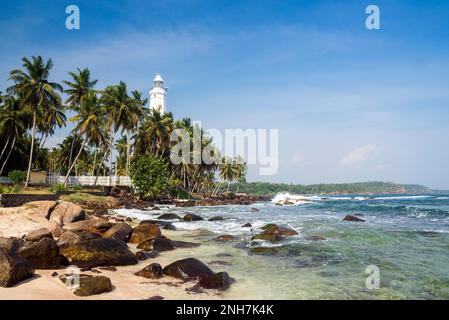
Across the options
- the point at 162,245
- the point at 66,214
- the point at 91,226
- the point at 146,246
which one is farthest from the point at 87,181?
the point at 162,245

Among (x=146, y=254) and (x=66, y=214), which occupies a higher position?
(x=66, y=214)

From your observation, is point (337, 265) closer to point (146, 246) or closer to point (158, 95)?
point (146, 246)

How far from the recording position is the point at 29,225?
574 inches

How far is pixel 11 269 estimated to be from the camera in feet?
24.4

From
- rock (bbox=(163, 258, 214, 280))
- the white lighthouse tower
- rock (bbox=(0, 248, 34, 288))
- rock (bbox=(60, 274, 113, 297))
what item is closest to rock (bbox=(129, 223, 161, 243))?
rock (bbox=(163, 258, 214, 280))

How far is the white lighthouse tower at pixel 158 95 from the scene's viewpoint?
81562mm

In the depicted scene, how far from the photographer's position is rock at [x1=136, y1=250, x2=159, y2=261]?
1165 centimetres

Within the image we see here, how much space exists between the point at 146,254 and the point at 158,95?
241 feet

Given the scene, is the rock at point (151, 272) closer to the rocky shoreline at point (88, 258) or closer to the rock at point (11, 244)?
the rocky shoreline at point (88, 258)

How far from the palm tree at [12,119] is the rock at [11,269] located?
33.1 m

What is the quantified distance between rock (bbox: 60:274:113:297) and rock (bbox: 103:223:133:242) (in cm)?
701

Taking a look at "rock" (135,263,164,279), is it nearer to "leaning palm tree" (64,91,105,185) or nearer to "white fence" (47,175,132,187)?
"leaning palm tree" (64,91,105,185)
